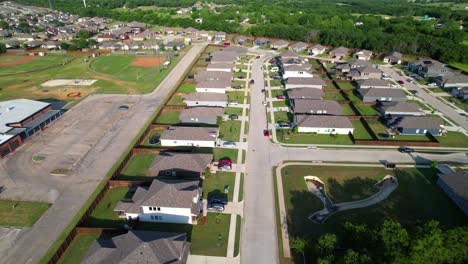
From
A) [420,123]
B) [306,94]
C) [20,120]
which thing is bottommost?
[420,123]

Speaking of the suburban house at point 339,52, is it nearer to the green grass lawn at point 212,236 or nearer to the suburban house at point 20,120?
the suburban house at point 20,120

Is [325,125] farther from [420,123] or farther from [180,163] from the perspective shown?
[180,163]

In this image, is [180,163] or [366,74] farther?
[366,74]

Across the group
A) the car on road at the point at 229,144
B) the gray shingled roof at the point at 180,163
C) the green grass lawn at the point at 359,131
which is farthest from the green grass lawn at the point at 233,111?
the green grass lawn at the point at 359,131

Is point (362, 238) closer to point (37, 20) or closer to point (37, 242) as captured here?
point (37, 242)

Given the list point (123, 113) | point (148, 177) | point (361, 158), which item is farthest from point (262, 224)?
point (123, 113)

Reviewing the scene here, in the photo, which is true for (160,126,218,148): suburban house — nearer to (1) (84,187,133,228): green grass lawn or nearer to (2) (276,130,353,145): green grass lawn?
(1) (84,187,133,228): green grass lawn

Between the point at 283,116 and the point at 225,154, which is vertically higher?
the point at 283,116

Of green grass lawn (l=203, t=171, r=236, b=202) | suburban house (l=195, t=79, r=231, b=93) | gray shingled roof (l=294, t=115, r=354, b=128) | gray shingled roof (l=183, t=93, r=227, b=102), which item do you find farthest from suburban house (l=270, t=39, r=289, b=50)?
green grass lawn (l=203, t=171, r=236, b=202)

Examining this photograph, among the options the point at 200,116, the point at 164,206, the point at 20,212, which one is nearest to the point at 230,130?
the point at 200,116
